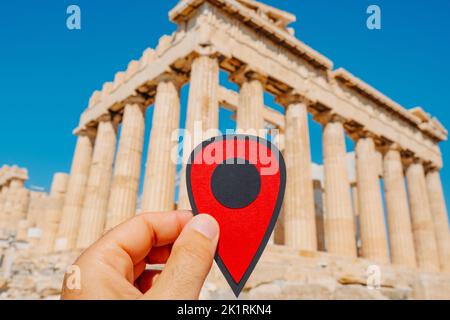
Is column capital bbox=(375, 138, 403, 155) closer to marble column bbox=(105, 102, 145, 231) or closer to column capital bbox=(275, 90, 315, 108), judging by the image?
column capital bbox=(275, 90, 315, 108)

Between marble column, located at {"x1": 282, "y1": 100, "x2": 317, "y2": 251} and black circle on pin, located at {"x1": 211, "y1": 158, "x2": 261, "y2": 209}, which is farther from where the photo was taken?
marble column, located at {"x1": 282, "y1": 100, "x2": 317, "y2": 251}

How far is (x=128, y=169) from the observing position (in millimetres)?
19891

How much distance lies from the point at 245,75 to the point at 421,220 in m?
18.9

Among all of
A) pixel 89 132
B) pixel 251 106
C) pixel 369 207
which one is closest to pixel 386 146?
pixel 369 207

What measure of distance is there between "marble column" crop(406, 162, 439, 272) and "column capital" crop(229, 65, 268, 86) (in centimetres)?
1724

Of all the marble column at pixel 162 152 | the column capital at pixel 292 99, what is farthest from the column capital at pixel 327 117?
the marble column at pixel 162 152

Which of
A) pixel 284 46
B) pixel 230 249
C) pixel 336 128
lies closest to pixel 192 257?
pixel 230 249

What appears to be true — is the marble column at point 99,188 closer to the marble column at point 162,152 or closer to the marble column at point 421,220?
the marble column at point 162,152

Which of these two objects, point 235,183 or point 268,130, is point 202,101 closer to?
point 268,130

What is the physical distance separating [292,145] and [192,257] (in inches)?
714

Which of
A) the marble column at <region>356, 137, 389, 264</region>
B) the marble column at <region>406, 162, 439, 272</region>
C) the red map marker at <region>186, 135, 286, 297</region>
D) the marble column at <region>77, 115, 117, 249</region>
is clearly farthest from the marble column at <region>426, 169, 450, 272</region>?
the red map marker at <region>186, 135, 286, 297</region>

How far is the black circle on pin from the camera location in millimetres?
2441

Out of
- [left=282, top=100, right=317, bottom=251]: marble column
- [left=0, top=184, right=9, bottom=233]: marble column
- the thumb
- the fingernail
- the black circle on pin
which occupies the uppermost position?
[left=0, top=184, right=9, bottom=233]: marble column
